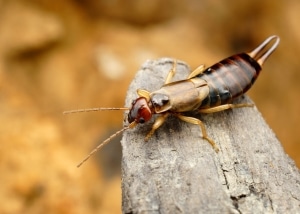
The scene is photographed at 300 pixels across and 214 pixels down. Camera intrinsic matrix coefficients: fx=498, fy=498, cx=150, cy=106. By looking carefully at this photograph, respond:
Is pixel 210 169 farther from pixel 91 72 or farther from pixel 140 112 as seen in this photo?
pixel 91 72

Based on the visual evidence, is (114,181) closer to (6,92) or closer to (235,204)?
(6,92)

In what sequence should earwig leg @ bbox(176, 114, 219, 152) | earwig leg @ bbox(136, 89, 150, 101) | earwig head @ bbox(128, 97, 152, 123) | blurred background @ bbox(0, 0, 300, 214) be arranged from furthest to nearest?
blurred background @ bbox(0, 0, 300, 214) → earwig leg @ bbox(136, 89, 150, 101) → earwig head @ bbox(128, 97, 152, 123) → earwig leg @ bbox(176, 114, 219, 152)

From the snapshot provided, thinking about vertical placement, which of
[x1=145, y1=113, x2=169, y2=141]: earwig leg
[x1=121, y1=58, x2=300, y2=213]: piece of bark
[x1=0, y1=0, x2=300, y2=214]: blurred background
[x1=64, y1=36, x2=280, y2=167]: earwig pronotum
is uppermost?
[x1=0, y1=0, x2=300, y2=214]: blurred background

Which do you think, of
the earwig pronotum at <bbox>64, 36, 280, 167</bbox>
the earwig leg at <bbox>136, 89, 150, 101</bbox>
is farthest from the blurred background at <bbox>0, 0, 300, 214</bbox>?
the earwig leg at <bbox>136, 89, 150, 101</bbox>

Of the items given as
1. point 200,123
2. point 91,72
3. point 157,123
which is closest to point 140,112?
point 157,123

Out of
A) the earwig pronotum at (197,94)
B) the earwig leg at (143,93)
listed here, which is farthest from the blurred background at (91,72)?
the earwig leg at (143,93)

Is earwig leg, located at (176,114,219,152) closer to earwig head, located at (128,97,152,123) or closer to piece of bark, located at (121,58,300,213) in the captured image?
piece of bark, located at (121,58,300,213)
